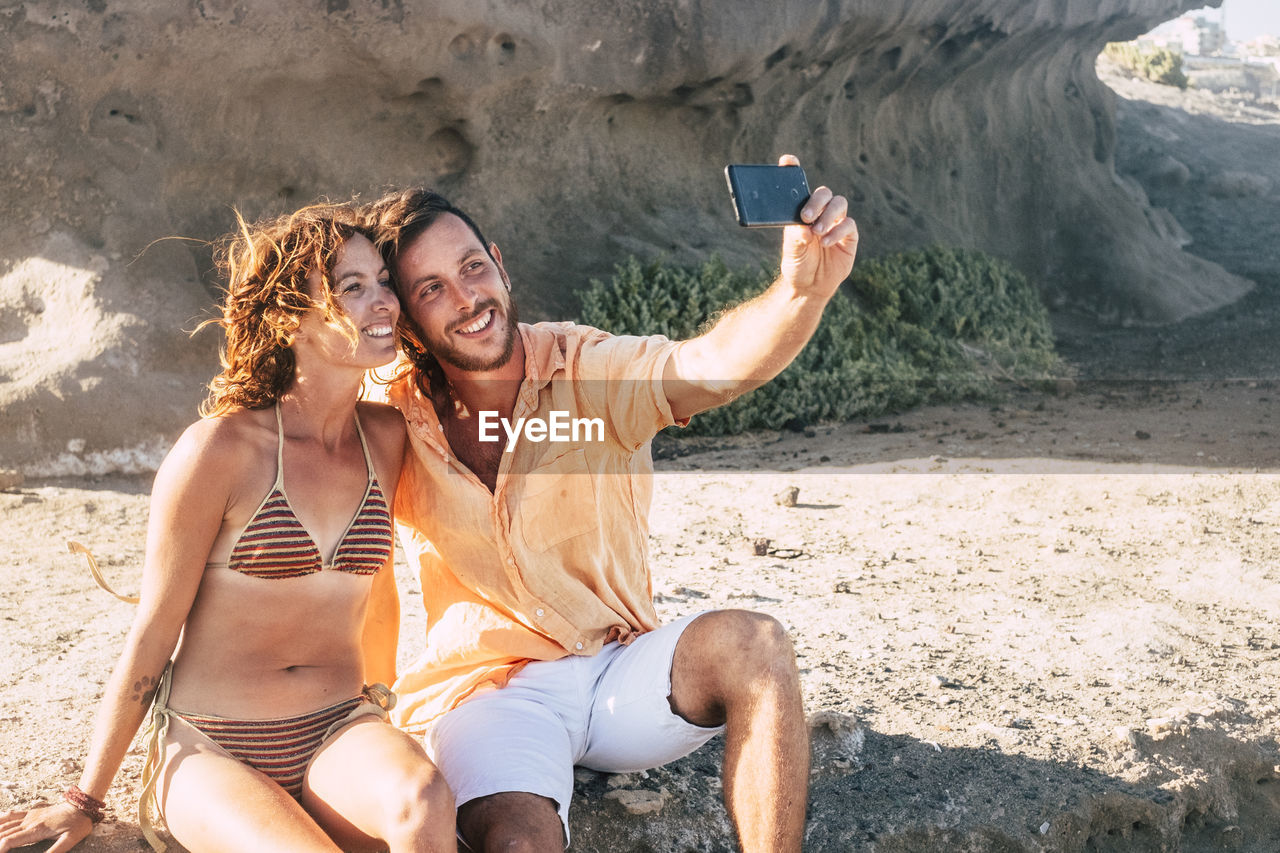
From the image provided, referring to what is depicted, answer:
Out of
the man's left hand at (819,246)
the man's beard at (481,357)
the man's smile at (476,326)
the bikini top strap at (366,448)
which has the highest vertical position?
the man's left hand at (819,246)

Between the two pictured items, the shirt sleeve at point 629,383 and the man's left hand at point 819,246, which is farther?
the shirt sleeve at point 629,383

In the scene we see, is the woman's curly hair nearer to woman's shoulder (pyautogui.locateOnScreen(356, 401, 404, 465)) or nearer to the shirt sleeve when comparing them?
woman's shoulder (pyautogui.locateOnScreen(356, 401, 404, 465))

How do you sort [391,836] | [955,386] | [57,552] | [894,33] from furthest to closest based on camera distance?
[894,33]
[955,386]
[57,552]
[391,836]

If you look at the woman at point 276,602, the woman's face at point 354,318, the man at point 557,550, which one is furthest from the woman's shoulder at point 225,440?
the man at point 557,550

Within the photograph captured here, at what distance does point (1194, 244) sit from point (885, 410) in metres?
8.72

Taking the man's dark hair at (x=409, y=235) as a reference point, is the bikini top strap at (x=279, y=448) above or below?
below

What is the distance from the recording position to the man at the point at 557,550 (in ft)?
8.11

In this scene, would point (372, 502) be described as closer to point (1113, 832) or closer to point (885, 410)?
point (1113, 832)

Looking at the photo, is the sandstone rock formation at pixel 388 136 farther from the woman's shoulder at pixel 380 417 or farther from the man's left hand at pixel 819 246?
the man's left hand at pixel 819 246

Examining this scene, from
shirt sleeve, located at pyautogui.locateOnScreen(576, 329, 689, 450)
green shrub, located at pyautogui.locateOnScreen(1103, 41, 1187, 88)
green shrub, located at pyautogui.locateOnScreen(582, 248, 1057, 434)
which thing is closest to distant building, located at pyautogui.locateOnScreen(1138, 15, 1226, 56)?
green shrub, located at pyautogui.locateOnScreen(1103, 41, 1187, 88)

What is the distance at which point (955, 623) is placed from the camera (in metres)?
4.32

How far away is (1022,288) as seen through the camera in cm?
1195

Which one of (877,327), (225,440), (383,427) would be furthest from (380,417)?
(877,327)

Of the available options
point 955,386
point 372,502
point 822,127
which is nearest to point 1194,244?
point 822,127
